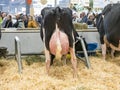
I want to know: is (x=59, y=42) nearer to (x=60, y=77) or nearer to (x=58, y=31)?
(x=58, y=31)

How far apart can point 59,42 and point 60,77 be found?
2.47 feet

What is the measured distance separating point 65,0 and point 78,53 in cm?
775

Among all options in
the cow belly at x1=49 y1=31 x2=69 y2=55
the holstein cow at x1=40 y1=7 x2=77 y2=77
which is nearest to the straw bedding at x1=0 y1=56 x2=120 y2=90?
the holstein cow at x1=40 y1=7 x2=77 y2=77

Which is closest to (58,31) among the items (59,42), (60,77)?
(59,42)

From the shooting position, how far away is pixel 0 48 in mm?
8055

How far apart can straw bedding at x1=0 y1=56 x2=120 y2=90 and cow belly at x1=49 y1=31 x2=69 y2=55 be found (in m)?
0.56

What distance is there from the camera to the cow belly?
6104 millimetres

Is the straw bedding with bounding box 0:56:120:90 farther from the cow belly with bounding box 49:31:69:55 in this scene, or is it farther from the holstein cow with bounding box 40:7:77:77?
the cow belly with bounding box 49:31:69:55

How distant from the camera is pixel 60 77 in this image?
6383 millimetres

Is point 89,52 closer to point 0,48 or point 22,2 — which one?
point 0,48

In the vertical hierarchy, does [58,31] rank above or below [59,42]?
above

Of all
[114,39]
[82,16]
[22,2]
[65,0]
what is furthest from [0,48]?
[22,2]

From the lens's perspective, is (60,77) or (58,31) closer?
(58,31)

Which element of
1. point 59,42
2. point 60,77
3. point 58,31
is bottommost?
point 60,77
